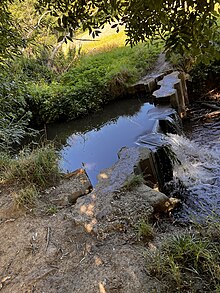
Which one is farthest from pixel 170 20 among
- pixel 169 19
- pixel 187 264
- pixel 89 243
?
pixel 89 243

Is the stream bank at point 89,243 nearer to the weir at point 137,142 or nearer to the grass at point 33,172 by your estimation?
the grass at point 33,172

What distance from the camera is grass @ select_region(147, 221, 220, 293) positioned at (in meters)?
2.20

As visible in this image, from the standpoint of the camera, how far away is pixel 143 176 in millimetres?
4094

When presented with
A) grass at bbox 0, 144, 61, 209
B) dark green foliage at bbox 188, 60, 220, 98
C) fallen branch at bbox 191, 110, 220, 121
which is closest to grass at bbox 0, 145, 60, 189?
grass at bbox 0, 144, 61, 209

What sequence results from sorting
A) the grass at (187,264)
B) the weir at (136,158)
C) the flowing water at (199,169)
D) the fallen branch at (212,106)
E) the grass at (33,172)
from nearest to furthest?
the grass at (187,264) → the weir at (136,158) → the flowing water at (199,169) → the grass at (33,172) → the fallen branch at (212,106)

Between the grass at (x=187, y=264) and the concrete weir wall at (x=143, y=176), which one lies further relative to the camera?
the concrete weir wall at (x=143, y=176)

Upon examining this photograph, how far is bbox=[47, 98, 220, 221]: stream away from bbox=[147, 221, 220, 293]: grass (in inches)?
34.4

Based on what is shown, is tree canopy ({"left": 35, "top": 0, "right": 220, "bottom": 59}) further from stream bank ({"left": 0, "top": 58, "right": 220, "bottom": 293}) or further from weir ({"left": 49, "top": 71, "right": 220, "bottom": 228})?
weir ({"left": 49, "top": 71, "right": 220, "bottom": 228})

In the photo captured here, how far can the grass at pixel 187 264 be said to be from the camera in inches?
86.5

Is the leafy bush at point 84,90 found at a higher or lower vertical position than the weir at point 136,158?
higher

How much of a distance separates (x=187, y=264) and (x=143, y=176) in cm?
181

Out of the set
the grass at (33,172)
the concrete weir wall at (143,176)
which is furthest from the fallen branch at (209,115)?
the grass at (33,172)

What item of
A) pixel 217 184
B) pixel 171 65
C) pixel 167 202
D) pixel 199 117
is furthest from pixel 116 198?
pixel 171 65

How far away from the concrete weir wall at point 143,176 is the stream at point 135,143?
24cm
